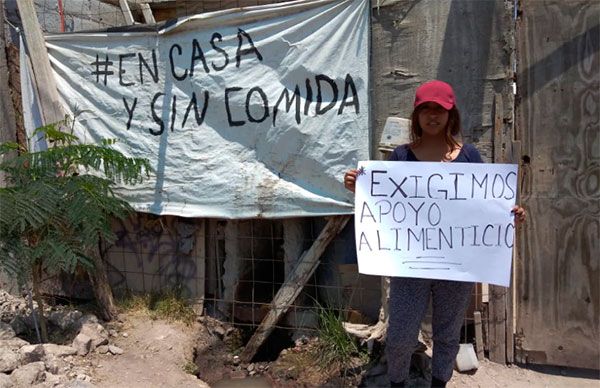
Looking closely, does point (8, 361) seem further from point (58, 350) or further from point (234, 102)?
point (234, 102)

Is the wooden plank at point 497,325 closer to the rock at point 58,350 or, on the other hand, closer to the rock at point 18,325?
the rock at point 58,350

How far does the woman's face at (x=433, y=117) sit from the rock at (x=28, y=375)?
2540 mm

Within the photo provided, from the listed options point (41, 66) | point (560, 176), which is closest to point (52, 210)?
point (41, 66)

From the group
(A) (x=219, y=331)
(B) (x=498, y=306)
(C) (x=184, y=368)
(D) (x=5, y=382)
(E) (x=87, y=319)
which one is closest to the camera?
(D) (x=5, y=382)

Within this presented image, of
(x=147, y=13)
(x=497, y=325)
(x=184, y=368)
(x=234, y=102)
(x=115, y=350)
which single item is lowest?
(x=184, y=368)

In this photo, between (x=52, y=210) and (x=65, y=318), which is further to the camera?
(x=65, y=318)

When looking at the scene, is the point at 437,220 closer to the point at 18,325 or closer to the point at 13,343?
the point at 13,343

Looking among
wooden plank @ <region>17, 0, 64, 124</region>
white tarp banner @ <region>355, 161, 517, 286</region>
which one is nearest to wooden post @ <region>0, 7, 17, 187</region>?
wooden plank @ <region>17, 0, 64, 124</region>

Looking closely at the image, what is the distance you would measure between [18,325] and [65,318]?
0.31 metres

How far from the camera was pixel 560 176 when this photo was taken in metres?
3.16

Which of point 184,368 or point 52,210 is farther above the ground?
point 52,210

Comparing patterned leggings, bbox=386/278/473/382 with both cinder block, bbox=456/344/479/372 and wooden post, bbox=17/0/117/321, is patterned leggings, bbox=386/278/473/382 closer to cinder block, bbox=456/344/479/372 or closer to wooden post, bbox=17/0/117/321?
cinder block, bbox=456/344/479/372

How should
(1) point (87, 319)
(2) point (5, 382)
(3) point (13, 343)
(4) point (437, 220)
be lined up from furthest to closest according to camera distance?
(1) point (87, 319) < (3) point (13, 343) < (2) point (5, 382) < (4) point (437, 220)

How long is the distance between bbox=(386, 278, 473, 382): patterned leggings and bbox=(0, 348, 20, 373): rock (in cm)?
222
